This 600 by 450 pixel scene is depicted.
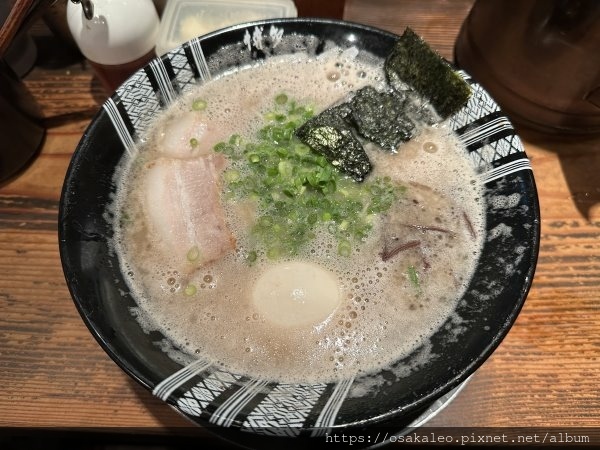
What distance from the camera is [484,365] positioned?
138cm

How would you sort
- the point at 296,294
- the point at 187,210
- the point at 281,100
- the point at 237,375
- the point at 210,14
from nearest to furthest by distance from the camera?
the point at 237,375
the point at 296,294
the point at 187,210
the point at 281,100
the point at 210,14

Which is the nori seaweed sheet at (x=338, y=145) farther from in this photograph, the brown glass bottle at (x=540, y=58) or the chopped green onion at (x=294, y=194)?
the brown glass bottle at (x=540, y=58)

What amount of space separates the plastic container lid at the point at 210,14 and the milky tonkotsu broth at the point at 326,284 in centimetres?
59

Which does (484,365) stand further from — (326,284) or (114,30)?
(114,30)

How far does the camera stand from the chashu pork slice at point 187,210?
1.30 meters

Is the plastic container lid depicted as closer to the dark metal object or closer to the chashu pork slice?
the dark metal object

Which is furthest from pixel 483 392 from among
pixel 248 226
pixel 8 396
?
pixel 8 396

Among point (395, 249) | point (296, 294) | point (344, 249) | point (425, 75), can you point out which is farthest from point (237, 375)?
point (425, 75)

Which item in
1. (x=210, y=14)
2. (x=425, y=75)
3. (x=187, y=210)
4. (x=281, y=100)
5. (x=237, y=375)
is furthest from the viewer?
(x=210, y=14)

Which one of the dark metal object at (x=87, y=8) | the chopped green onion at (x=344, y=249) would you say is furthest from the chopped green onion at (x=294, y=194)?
the dark metal object at (x=87, y=8)

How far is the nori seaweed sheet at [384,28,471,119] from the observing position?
1411 millimetres

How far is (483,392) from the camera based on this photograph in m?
1.35

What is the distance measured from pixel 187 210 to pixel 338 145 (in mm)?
485

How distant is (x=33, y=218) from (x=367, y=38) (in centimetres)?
131
